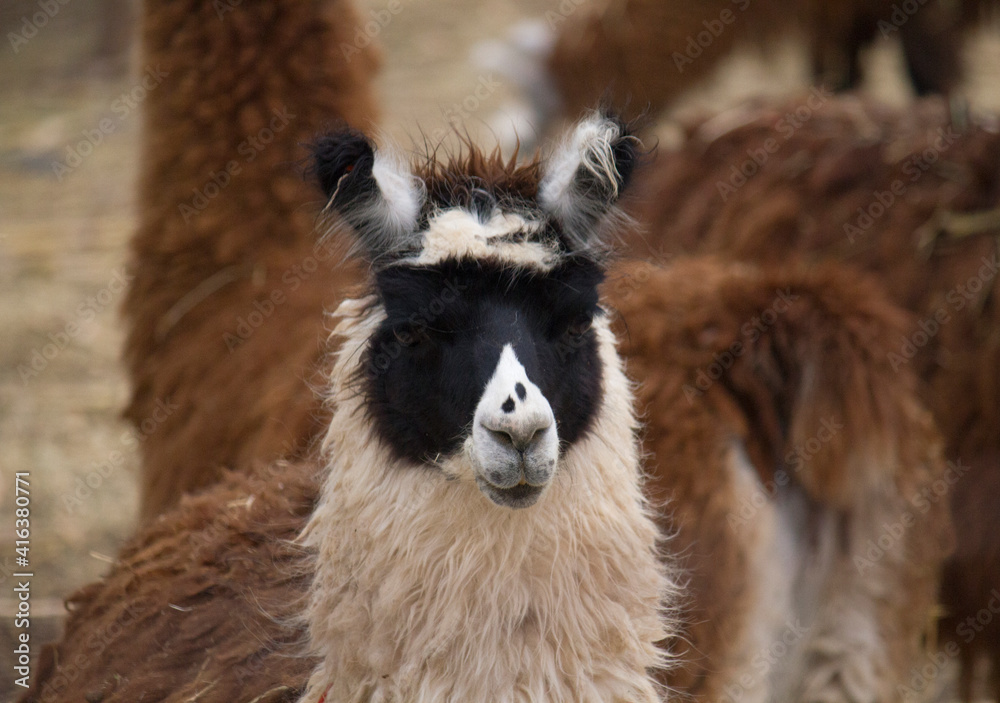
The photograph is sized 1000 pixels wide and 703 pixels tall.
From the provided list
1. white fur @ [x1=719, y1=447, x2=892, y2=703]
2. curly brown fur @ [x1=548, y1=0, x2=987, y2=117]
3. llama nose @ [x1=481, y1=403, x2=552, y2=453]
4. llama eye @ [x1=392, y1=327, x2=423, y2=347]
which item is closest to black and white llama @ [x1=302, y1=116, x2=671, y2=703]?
llama eye @ [x1=392, y1=327, x2=423, y2=347]

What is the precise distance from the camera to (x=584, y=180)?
1863mm

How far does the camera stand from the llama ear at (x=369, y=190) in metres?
1.78

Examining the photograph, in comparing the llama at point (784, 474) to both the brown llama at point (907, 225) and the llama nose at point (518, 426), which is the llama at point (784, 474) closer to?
the brown llama at point (907, 225)

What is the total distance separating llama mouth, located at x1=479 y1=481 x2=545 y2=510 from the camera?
1.67 meters

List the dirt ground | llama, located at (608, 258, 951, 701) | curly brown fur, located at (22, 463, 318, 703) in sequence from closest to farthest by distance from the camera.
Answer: curly brown fur, located at (22, 463, 318, 703) < llama, located at (608, 258, 951, 701) < the dirt ground

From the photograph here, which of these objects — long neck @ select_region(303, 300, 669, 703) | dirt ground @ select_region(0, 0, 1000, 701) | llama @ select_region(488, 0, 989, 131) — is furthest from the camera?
llama @ select_region(488, 0, 989, 131)

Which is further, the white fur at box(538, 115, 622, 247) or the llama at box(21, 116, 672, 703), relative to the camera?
the white fur at box(538, 115, 622, 247)

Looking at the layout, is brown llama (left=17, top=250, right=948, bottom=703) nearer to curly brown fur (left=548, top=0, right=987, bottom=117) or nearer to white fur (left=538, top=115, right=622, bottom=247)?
white fur (left=538, top=115, right=622, bottom=247)

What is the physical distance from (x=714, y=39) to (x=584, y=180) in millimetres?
3747

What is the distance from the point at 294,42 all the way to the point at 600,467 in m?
2.18

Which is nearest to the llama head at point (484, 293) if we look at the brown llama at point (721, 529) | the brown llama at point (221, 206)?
the brown llama at point (721, 529)

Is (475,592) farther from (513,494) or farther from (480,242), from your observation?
(480,242)

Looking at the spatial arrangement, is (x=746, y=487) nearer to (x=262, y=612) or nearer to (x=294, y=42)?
(x=262, y=612)

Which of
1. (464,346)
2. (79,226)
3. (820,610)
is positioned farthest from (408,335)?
(79,226)
